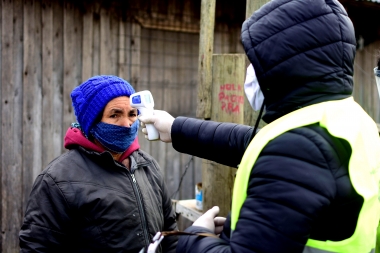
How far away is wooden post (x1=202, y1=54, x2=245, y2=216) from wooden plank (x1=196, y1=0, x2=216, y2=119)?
0.17ft

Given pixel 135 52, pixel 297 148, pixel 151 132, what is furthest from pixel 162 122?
pixel 135 52

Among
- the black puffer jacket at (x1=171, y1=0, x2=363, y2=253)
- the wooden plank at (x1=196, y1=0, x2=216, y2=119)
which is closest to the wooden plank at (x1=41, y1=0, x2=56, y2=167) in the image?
the wooden plank at (x1=196, y1=0, x2=216, y2=119)

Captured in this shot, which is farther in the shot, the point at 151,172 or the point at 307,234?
the point at 151,172

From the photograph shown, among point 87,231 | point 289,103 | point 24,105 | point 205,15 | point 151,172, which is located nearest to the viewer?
point 289,103

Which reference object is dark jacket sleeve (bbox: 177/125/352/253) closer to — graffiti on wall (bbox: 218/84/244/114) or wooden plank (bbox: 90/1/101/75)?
graffiti on wall (bbox: 218/84/244/114)

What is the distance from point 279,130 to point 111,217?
1309 mm

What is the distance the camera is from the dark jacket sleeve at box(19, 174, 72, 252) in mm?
2244

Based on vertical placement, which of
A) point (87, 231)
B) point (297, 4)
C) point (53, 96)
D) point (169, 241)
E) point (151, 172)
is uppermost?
point (297, 4)

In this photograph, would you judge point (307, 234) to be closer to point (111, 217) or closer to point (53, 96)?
point (111, 217)

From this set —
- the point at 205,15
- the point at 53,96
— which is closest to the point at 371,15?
the point at 205,15

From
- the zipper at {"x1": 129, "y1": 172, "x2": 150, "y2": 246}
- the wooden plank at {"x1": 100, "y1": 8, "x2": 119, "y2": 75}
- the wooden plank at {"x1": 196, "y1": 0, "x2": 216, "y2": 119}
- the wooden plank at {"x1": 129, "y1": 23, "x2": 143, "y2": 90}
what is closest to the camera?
the zipper at {"x1": 129, "y1": 172, "x2": 150, "y2": 246}

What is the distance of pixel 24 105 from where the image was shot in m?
4.68

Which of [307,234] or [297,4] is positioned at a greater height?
[297,4]

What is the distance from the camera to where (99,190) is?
7.89ft
